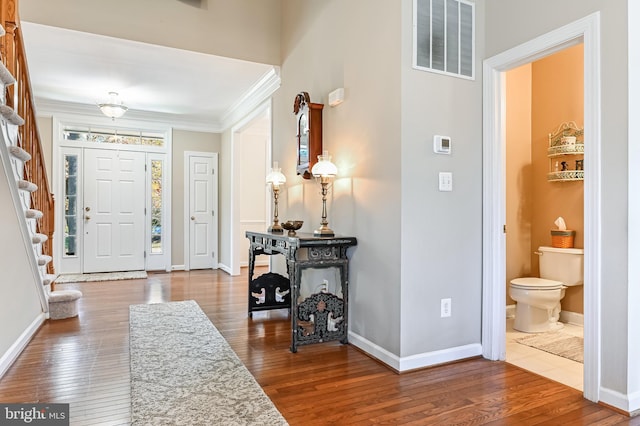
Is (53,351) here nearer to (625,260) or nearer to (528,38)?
(625,260)

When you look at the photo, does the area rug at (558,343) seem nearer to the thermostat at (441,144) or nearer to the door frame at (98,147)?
the thermostat at (441,144)

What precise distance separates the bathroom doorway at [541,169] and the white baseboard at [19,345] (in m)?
3.65


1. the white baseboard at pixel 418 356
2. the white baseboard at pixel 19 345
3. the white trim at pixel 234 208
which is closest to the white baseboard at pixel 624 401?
the white baseboard at pixel 418 356

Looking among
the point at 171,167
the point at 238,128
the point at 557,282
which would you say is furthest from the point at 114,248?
the point at 557,282

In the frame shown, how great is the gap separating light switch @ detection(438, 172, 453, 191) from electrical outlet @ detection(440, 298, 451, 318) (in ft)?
2.45

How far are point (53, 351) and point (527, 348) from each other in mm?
3468

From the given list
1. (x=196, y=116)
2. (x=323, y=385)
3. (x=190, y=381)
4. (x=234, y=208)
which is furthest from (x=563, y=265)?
(x=196, y=116)

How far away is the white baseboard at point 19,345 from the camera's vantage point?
249 centimetres

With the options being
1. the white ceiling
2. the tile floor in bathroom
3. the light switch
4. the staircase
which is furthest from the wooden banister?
the tile floor in bathroom

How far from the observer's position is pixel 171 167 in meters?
6.86

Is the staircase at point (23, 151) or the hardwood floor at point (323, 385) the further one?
the staircase at point (23, 151)

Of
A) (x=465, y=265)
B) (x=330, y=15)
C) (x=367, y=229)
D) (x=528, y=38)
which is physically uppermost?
(x=330, y=15)

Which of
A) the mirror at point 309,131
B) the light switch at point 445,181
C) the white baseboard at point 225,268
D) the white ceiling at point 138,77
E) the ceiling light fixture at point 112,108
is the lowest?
the white baseboard at point 225,268

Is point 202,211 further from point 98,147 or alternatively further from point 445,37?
point 445,37
